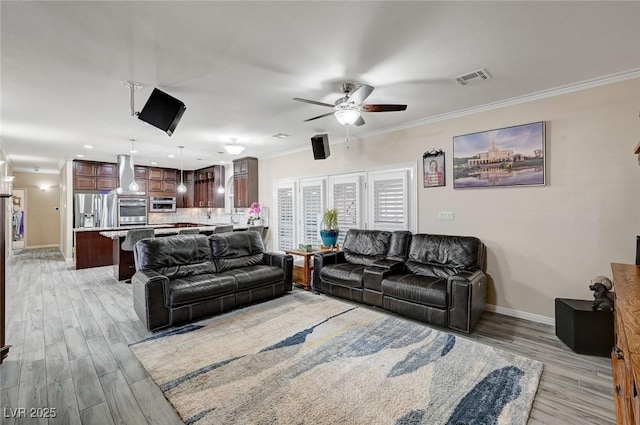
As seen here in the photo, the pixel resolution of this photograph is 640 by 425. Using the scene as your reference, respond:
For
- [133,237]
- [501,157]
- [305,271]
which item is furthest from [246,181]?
[501,157]

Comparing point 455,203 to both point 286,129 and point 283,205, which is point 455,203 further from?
point 283,205

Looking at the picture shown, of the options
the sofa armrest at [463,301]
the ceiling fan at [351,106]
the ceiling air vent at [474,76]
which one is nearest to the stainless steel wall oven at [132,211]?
the ceiling fan at [351,106]

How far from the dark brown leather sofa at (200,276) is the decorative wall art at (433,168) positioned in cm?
252

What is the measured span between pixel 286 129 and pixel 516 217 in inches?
145

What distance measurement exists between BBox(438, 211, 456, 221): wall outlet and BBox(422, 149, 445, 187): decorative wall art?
43 centimetres

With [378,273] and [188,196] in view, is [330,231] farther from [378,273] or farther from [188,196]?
[188,196]

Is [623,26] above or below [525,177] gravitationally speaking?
above

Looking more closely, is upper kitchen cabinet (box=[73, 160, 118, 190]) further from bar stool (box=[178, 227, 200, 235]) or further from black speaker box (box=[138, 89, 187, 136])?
black speaker box (box=[138, 89, 187, 136])

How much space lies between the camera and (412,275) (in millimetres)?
3875

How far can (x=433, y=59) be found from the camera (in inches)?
104

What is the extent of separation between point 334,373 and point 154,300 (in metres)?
2.20

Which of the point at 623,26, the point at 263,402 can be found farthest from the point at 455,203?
the point at 263,402

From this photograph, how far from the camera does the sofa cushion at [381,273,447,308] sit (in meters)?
3.34

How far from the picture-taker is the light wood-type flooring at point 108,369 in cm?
202
